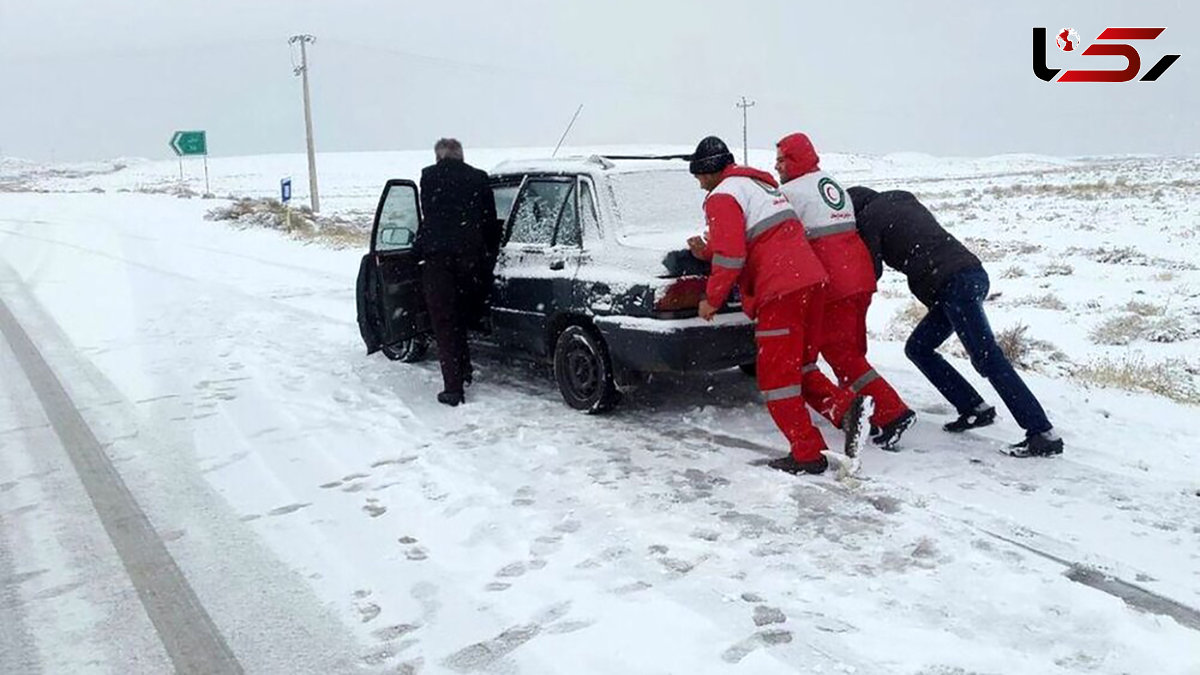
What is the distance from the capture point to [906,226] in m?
5.62

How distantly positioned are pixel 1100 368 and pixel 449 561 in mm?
6549

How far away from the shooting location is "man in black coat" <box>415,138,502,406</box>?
6852mm

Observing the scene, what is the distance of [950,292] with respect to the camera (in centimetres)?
549

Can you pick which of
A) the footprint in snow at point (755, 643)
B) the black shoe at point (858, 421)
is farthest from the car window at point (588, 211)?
the footprint in snow at point (755, 643)

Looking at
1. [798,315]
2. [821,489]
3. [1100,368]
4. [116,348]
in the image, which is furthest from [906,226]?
[116,348]

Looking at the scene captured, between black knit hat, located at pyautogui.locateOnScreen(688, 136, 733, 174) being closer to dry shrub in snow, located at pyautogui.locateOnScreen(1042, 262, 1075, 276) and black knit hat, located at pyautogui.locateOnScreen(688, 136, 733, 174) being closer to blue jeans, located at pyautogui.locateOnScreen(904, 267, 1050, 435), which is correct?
blue jeans, located at pyautogui.locateOnScreen(904, 267, 1050, 435)

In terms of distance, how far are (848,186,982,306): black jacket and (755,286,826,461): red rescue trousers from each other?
0.73m

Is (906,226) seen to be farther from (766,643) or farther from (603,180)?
(766,643)

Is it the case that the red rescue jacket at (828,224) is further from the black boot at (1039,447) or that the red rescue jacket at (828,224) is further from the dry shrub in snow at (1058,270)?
the dry shrub in snow at (1058,270)

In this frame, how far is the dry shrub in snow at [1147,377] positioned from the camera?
727 centimetres

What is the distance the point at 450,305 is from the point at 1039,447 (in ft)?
13.1

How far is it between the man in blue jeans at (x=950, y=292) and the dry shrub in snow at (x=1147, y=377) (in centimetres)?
209

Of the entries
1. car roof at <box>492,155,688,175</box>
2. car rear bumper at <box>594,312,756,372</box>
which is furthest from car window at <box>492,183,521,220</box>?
car rear bumper at <box>594,312,756,372</box>

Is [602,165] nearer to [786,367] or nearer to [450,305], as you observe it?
[450,305]
